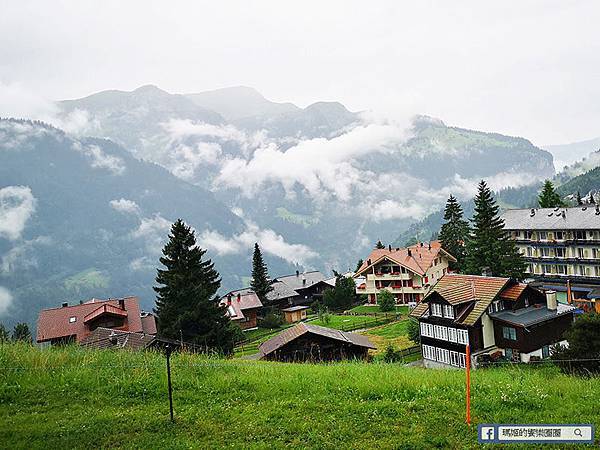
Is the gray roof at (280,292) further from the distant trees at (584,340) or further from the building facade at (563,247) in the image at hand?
the distant trees at (584,340)

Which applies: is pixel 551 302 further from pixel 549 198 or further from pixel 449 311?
pixel 549 198

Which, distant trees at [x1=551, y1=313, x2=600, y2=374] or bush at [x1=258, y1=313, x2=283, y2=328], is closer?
distant trees at [x1=551, y1=313, x2=600, y2=374]

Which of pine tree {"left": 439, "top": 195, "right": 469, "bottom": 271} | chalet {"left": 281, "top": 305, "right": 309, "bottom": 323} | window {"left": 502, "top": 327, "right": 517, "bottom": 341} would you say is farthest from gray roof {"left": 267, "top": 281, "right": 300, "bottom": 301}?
window {"left": 502, "top": 327, "right": 517, "bottom": 341}

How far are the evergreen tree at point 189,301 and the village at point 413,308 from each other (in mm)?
119

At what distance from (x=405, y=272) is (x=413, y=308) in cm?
1671

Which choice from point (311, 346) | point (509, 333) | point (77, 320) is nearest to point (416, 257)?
point (509, 333)

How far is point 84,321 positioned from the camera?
54812mm

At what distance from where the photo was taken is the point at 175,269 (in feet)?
141

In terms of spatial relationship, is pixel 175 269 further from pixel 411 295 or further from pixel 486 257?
pixel 411 295

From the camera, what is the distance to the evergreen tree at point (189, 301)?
129ft

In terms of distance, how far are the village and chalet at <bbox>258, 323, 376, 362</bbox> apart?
78 mm

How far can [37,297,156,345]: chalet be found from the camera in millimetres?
54062

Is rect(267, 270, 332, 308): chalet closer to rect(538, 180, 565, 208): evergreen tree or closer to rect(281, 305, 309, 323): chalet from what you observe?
rect(281, 305, 309, 323): chalet

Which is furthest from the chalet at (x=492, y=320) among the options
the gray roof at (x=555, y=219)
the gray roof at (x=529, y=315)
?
the gray roof at (x=555, y=219)
